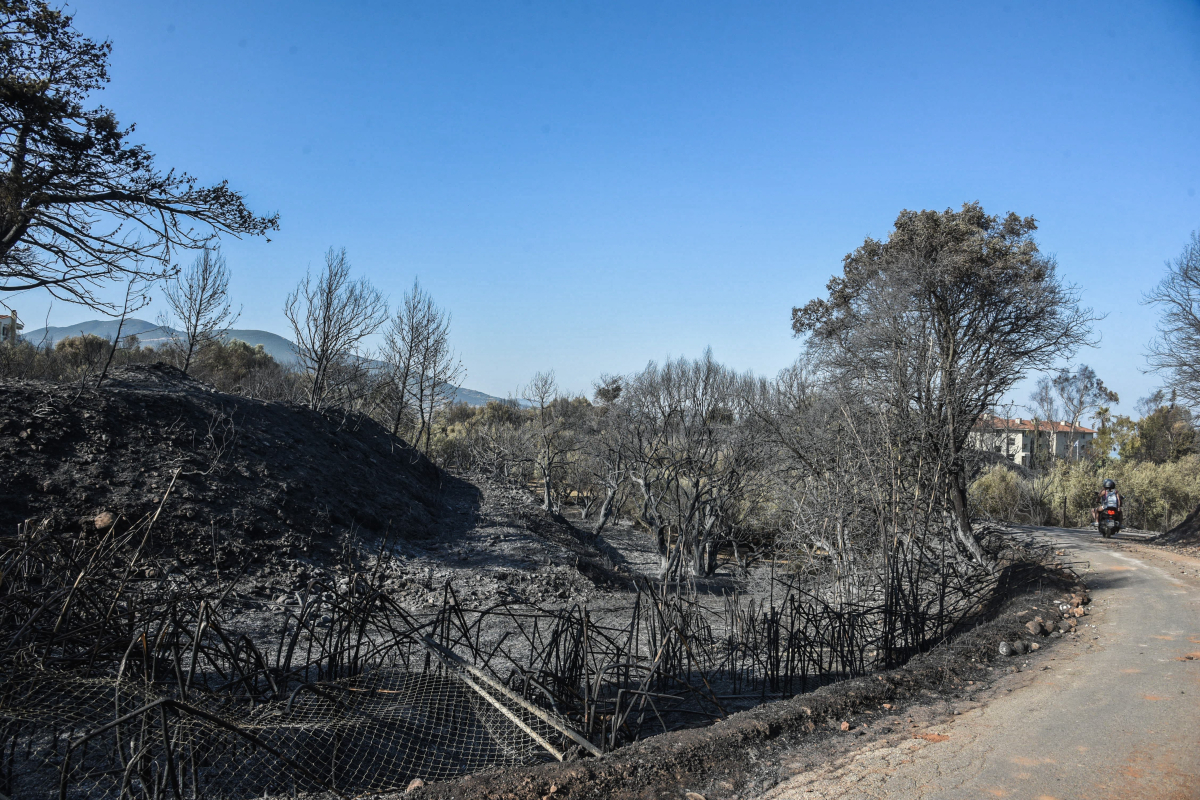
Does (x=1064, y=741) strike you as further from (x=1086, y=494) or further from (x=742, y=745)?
(x=1086, y=494)

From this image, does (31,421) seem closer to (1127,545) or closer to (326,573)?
(326,573)

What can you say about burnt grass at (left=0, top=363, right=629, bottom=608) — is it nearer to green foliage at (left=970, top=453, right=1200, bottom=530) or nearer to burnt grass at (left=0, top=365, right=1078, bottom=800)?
burnt grass at (left=0, top=365, right=1078, bottom=800)

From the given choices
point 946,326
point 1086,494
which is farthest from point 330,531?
point 1086,494

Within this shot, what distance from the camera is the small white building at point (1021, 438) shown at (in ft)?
37.4

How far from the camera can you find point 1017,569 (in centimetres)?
898

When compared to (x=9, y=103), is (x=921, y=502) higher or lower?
lower

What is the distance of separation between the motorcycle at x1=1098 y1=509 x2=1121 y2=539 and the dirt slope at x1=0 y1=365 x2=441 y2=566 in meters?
14.9

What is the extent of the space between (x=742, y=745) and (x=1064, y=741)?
1.81m

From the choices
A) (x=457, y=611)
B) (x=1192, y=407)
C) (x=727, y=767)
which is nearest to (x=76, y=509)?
(x=457, y=611)

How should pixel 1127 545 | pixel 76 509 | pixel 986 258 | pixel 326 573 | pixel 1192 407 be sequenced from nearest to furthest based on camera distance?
1. pixel 76 509
2. pixel 326 573
3. pixel 1127 545
4. pixel 986 258
5. pixel 1192 407

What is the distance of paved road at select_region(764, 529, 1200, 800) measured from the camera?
10.7 ft

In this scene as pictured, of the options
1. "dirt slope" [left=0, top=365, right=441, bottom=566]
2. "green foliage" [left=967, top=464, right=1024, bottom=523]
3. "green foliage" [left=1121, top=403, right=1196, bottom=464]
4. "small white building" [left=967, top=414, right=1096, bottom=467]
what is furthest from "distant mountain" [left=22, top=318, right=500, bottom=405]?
"green foliage" [left=1121, top=403, right=1196, bottom=464]

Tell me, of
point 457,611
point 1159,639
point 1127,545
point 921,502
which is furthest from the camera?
point 1127,545

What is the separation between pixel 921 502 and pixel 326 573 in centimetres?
806
